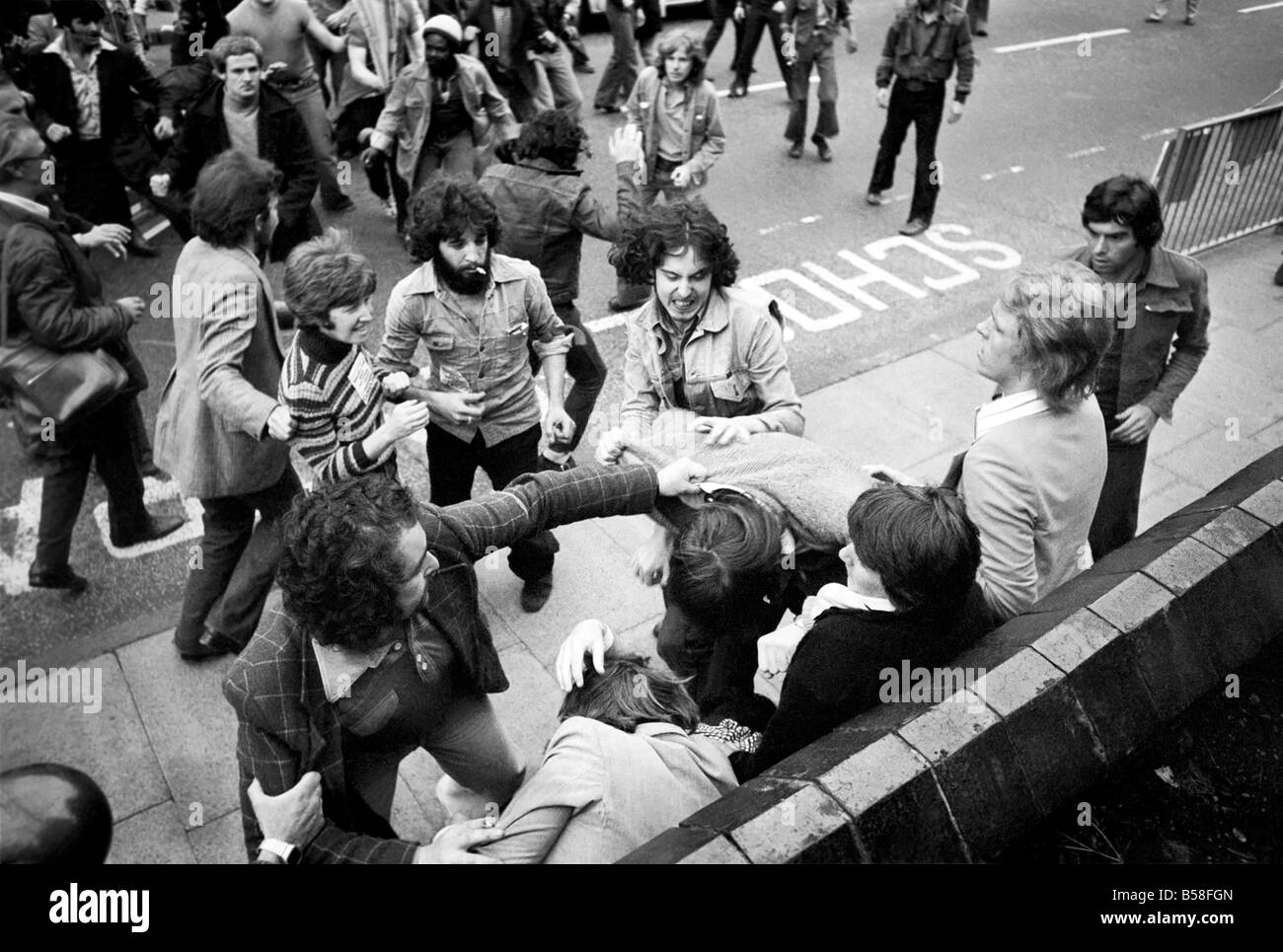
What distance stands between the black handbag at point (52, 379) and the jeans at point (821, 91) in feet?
24.3

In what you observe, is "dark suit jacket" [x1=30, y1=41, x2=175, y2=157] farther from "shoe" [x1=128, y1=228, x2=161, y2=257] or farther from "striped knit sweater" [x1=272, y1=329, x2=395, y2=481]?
"striped knit sweater" [x1=272, y1=329, x2=395, y2=481]

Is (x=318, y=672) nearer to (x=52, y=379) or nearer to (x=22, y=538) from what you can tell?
(x=52, y=379)

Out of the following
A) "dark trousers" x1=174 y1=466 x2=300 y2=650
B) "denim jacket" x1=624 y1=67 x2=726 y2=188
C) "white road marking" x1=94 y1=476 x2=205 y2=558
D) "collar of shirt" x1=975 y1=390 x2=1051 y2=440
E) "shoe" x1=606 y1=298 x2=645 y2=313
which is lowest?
"white road marking" x1=94 y1=476 x2=205 y2=558

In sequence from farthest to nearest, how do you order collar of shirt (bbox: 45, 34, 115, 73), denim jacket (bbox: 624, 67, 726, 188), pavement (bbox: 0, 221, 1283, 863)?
denim jacket (bbox: 624, 67, 726, 188), collar of shirt (bbox: 45, 34, 115, 73), pavement (bbox: 0, 221, 1283, 863)

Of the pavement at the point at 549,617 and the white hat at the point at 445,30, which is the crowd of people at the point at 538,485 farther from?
the white hat at the point at 445,30

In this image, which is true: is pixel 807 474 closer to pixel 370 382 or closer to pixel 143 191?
pixel 370 382

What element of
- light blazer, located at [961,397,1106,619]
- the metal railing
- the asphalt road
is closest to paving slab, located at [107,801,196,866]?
the asphalt road

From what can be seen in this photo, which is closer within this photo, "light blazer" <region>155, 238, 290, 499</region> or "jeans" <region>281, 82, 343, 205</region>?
"light blazer" <region>155, 238, 290, 499</region>

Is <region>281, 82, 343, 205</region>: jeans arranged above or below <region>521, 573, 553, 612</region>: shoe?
above

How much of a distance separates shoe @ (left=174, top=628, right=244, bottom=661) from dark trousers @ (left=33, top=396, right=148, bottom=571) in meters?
0.87

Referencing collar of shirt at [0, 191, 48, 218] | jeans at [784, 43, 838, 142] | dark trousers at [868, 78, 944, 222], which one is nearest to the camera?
collar of shirt at [0, 191, 48, 218]

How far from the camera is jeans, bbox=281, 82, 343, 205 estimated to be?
7684mm

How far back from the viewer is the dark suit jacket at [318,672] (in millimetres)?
2443

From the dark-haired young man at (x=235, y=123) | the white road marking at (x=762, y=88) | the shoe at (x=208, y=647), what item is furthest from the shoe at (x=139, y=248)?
the white road marking at (x=762, y=88)
